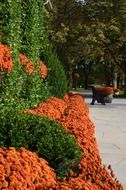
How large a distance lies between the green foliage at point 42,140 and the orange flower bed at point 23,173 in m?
0.78

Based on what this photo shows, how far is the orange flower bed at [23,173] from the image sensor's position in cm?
379

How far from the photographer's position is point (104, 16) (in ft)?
152

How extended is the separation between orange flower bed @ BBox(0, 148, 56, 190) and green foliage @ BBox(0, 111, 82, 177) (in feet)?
2.56

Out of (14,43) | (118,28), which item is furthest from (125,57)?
(14,43)

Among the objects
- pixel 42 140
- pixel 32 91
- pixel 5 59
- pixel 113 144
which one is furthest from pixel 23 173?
pixel 32 91

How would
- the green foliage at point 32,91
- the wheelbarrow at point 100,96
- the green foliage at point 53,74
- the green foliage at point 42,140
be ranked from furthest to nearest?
the wheelbarrow at point 100,96, the green foliage at point 53,74, the green foliage at point 32,91, the green foliage at point 42,140

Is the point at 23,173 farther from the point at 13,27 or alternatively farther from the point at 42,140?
the point at 13,27

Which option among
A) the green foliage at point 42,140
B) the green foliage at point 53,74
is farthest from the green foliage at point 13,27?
the green foliage at point 53,74

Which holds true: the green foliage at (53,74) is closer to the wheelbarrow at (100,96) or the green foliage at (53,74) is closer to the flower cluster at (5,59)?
the flower cluster at (5,59)

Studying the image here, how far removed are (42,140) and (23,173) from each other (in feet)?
5.24

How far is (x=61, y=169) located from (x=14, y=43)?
7110 mm

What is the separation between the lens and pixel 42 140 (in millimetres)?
5629

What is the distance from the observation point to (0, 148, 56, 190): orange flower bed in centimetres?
379

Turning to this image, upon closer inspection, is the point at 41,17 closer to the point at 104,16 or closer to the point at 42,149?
the point at 42,149
